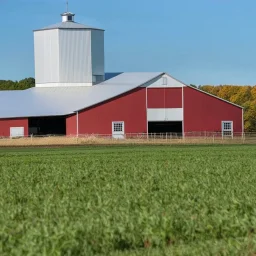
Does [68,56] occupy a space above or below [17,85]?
above

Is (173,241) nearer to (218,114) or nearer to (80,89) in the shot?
(218,114)

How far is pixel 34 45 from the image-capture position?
74.1 meters

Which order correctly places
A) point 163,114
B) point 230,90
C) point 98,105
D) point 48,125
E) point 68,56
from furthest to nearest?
point 230,90 < point 68,56 < point 48,125 < point 163,114 < point 98,105

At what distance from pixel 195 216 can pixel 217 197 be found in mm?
2856

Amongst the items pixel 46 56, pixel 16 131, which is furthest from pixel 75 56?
pixel 16 131

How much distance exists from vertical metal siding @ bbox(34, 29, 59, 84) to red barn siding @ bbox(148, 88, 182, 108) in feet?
37.1

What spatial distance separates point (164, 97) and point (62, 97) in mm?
9483

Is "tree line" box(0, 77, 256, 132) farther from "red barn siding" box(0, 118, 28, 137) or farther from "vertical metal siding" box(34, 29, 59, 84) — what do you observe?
"red barn siding" box(0, 118, 28, 137)

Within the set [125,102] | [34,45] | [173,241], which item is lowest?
[173,241]

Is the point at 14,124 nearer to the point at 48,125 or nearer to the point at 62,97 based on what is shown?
the point at 48,125

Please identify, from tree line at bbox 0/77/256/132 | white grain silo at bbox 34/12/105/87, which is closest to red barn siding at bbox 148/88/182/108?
white grain silo at bbox 34/12/105/87

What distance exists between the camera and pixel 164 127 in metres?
66.9

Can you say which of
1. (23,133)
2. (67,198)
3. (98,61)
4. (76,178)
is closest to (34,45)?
(98,61)

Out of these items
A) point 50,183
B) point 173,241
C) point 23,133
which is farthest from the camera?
point 23,133
